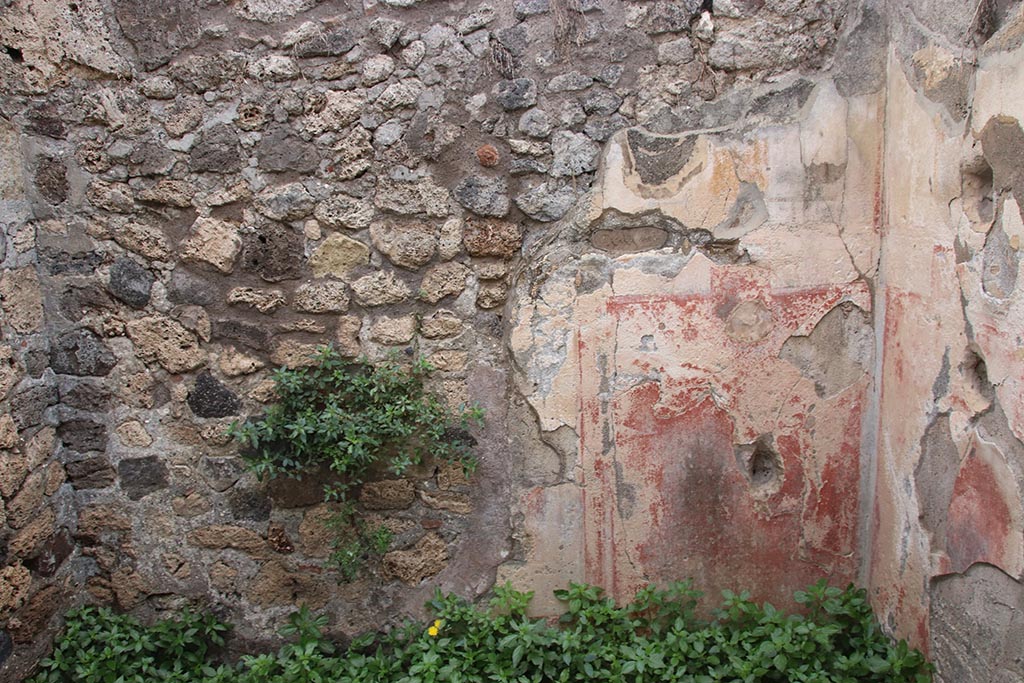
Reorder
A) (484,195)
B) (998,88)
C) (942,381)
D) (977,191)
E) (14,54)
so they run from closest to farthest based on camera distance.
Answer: (998,88) < (977,191) < (942,381) < (14,54) < (484,195)

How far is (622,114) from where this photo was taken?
2.44 meters

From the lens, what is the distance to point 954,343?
6.90 ft

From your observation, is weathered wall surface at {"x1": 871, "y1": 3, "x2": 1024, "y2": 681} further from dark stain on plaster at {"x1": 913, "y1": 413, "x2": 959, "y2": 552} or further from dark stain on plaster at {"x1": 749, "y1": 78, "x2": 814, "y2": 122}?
dark stain on plaster at {"x1": 749, "y1": 78, "x2": 814, "y2": 122}

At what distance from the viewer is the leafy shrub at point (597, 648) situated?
2.43 metres

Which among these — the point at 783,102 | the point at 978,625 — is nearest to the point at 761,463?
the point at 978,625

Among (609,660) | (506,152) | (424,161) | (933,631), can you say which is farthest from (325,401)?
(933,631)

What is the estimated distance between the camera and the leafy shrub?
243 centimetres

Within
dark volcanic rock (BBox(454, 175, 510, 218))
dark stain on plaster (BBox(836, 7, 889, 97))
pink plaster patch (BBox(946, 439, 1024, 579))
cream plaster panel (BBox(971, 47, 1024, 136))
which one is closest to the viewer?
cream plaster panel (BBox(971, 47, 1024, 136))

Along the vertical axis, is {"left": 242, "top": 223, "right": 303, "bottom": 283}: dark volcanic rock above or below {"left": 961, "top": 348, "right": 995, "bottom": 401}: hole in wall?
above

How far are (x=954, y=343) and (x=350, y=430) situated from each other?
5.66 ft

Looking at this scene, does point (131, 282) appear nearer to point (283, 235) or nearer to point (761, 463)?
point (283, 235)

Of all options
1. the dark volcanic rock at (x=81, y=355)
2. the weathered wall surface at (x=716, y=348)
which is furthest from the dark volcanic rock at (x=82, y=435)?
the weathered wall surface at (x=716, y=348)

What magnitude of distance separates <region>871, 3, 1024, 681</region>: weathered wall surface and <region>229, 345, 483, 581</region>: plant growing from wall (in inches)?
52.2

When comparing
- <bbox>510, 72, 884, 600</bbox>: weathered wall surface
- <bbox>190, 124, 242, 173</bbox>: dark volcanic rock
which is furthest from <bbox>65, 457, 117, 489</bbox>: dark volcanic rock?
<bbox>510, 72, 884, 600</bbox>: weathered wall surface
